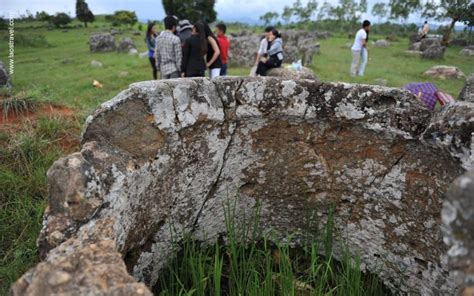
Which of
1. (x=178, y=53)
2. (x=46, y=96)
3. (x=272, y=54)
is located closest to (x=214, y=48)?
(x=178, y=53)

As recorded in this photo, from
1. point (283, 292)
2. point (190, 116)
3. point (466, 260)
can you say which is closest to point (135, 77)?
point (190, 116)

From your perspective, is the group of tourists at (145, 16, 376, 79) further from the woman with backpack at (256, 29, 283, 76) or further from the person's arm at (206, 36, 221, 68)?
the woman with backpack at (256, 29, 283, 76)

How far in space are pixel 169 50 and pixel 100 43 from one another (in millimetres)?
11061

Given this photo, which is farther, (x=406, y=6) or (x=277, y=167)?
(x=406, y=6)

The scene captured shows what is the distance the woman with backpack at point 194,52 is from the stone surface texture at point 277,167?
3425 millimetres

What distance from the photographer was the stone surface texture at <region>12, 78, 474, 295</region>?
6.97 feet

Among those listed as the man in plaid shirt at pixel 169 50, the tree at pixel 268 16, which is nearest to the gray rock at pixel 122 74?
the man in plaid shirt at pixel 169 50

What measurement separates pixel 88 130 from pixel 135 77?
26.2 ft

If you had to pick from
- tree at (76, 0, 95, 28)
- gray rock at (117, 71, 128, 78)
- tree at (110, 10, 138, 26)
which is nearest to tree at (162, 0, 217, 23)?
tree at (110, 10, 138, 26)

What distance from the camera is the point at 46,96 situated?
5.75 metres

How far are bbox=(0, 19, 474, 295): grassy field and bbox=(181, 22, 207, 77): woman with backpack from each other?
168cm

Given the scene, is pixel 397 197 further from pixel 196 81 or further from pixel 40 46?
pixel 40 46

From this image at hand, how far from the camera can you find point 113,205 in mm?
1872

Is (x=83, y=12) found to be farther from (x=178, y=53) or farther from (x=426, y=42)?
(x=178, y=53)
